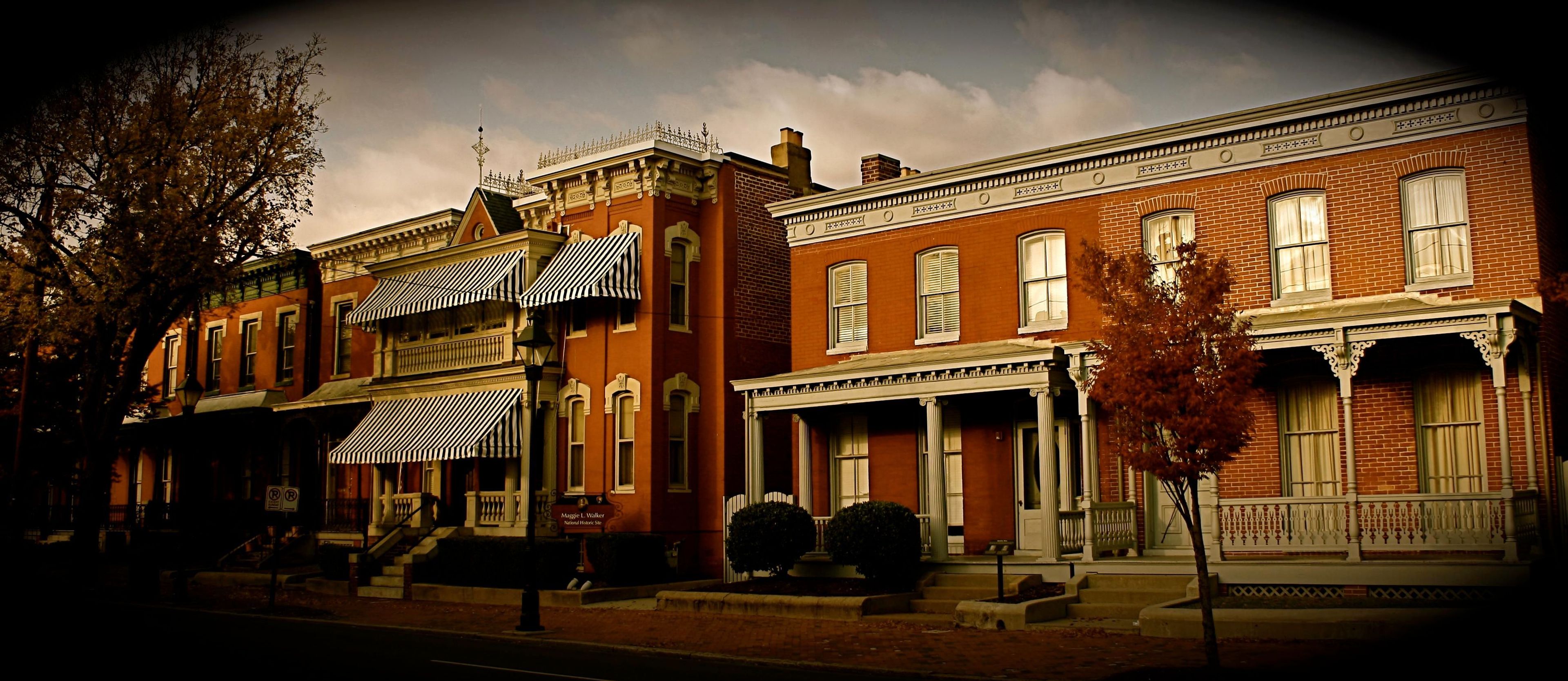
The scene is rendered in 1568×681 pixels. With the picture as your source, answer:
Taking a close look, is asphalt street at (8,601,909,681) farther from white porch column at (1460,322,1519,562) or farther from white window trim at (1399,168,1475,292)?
white window trim at (1399,168,1475,292)

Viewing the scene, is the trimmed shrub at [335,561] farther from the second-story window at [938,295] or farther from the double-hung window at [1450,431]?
the double-hung window at [1450,431]

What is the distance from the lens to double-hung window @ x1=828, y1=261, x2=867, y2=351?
2684cm

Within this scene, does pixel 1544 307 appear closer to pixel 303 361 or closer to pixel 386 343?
pixel 386 343

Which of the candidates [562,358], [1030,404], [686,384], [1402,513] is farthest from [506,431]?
[1402,513]

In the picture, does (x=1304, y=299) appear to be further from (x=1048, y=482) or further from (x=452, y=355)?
(x=452, y=355)

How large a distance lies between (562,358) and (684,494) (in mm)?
4669

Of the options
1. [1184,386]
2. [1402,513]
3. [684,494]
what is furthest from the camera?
[684,494]

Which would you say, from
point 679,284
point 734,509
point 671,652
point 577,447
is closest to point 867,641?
point 671,652

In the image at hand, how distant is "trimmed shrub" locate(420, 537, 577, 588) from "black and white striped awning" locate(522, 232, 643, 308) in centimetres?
545

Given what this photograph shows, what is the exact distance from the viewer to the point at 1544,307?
19172 millimetres

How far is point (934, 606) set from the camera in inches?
829

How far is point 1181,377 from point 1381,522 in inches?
265

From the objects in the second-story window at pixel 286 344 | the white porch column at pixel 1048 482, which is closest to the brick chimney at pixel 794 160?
the white porch column at pixel 1048 482

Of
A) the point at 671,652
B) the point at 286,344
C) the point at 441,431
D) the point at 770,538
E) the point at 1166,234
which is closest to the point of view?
the point at 671,652
